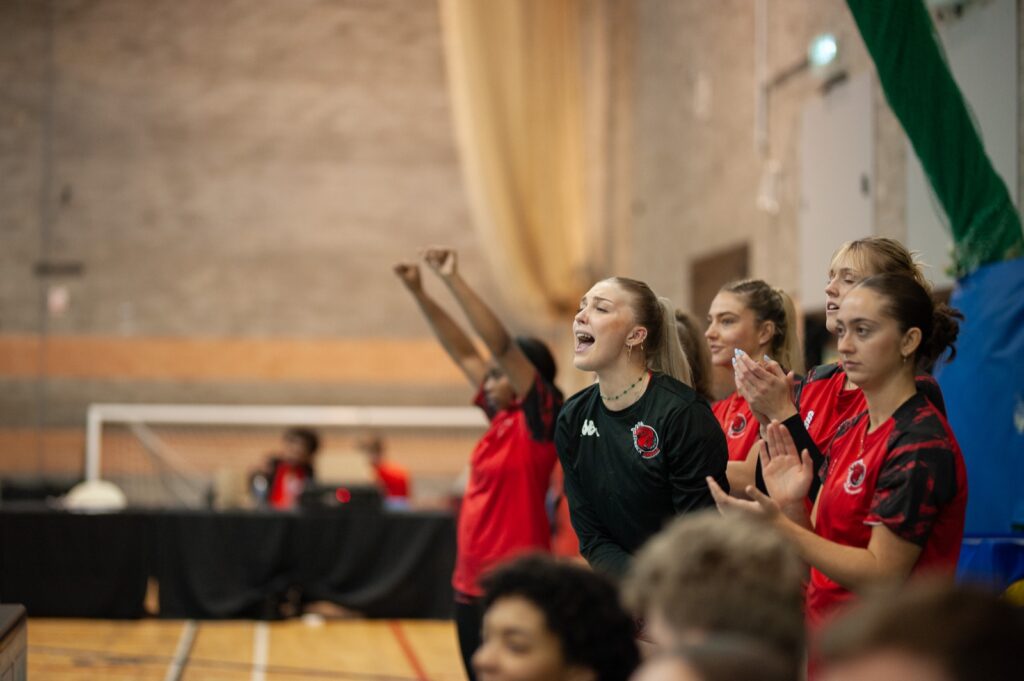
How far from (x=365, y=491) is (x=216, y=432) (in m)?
5.74

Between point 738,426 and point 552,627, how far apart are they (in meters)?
1.72

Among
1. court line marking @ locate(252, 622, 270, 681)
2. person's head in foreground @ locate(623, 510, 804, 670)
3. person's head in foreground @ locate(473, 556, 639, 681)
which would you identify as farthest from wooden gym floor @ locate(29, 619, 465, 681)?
person's head in foreground @ locate(623, 510, 804, 670)

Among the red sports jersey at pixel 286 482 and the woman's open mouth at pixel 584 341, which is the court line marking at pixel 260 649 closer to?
the red sports jersey at pixel 286 482

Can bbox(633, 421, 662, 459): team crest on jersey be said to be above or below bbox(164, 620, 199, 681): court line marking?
above

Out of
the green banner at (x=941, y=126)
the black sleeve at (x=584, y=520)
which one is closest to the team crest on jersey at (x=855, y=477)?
the black sleeve at (x=584, y=520)

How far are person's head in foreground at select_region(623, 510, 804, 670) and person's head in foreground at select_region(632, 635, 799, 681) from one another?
12 centimetres

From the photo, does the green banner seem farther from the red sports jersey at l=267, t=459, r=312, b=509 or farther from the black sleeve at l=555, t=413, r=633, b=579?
the red sports jersey at l=267, t=459, r=312, b=509

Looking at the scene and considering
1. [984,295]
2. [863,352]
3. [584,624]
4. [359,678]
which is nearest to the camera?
[584,624]

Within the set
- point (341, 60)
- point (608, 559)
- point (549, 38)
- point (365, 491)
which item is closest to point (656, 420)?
point (608, 559)

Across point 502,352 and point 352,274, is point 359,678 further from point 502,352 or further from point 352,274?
point 352,274

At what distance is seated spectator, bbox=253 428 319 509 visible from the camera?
9.66m

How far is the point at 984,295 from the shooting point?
445 cm

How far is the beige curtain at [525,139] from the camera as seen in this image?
1147 centimetres

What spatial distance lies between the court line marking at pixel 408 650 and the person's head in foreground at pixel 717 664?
217 inches
